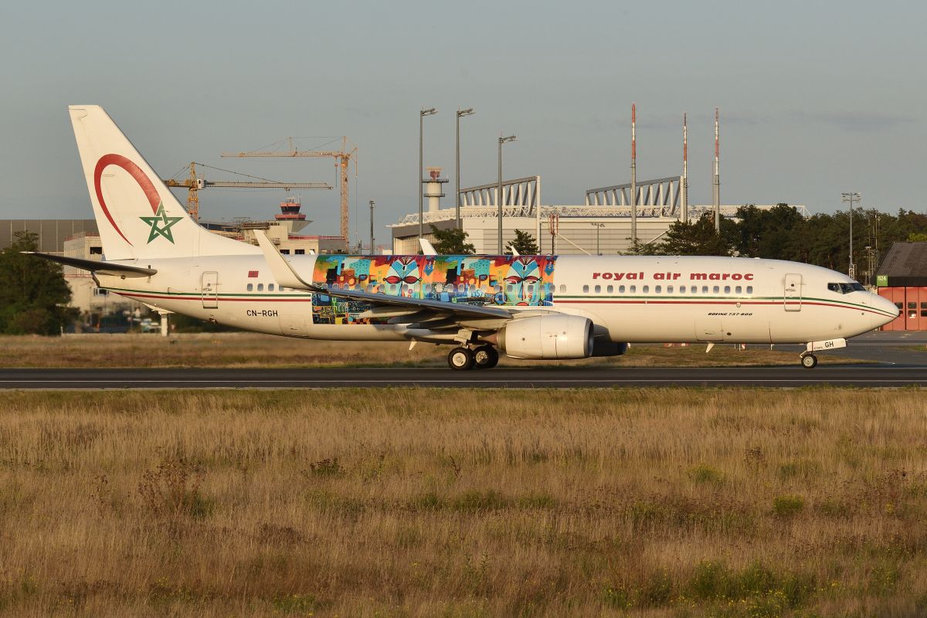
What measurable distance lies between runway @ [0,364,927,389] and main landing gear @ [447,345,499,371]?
1.07ft

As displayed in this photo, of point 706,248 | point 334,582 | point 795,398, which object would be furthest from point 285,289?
point 706,248

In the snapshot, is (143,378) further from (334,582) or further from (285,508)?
(334,582)

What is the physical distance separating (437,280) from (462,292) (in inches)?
37.7

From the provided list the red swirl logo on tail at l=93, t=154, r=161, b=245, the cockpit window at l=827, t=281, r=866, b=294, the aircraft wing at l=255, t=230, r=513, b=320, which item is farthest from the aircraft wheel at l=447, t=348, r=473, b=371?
the cockpit window at l=827, t=281, r=866, b=294

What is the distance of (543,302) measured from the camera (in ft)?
118

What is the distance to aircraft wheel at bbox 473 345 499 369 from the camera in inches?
1439

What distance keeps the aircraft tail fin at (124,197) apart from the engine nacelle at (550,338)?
12.0 metres

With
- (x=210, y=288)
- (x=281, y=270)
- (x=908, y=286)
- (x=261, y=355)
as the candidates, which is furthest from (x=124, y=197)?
(x=908, y=286)

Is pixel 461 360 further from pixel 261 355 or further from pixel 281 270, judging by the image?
pixel 261 355

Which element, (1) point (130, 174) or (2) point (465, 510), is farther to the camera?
(1) point (130, 174)

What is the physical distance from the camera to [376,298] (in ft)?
112

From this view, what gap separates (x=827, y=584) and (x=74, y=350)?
39.1 m

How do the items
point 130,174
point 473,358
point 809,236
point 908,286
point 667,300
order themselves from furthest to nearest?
point 809,236
point 908,286
point 130,174
point 473,358
point 667,300

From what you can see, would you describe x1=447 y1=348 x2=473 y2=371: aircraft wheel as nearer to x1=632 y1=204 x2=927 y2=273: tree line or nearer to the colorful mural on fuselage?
the colorful mural on fuselage
